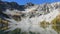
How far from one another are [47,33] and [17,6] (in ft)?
3.14

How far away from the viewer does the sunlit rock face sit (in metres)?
5.79

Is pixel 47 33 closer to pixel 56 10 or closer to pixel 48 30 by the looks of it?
pixel 48 30

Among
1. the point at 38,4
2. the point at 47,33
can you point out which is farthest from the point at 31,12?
the point at 47,33

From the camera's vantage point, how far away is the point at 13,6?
5.90 m

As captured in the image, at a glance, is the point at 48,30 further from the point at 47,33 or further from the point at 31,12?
the point at 31,12

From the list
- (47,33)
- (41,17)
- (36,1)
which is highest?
(36,1)

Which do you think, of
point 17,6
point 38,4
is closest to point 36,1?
point 38,4

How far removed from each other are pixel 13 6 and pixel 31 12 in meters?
0.45

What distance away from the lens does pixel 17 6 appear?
5902 millimetres

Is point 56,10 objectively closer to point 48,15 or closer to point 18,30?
point 48,15

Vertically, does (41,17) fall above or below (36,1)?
below

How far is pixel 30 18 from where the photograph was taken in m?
5.88

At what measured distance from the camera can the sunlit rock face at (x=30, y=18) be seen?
19.0 ft

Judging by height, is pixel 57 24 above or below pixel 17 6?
below
